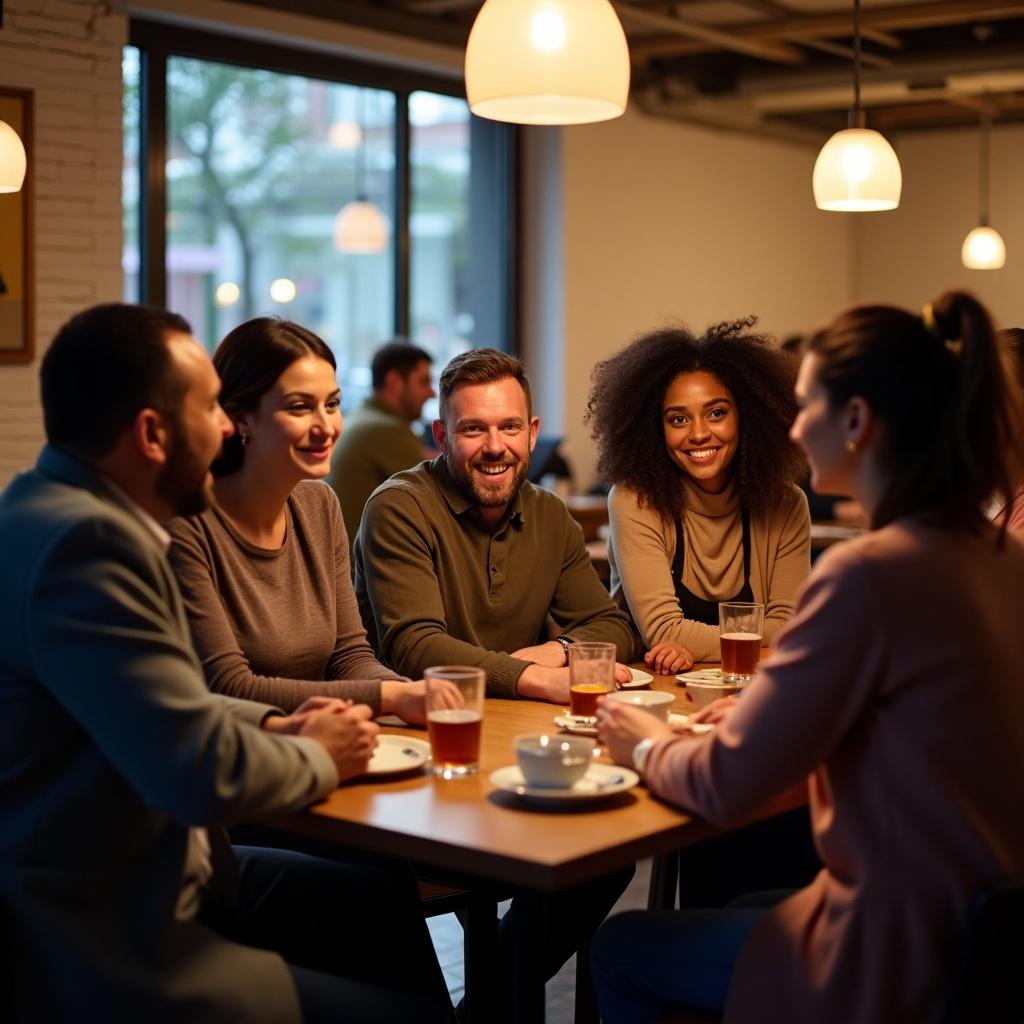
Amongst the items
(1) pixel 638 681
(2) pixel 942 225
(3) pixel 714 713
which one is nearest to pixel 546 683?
(1) pixel 638 681

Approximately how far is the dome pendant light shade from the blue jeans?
1.24 m

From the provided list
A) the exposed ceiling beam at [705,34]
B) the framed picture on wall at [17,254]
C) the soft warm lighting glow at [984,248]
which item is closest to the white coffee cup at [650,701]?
the framed picture on wall at [17,254]

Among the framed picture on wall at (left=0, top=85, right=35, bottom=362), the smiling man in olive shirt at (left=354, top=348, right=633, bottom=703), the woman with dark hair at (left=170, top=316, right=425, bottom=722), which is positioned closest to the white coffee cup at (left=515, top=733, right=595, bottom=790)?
the woman with dark hair at (left=170, top=316, right=425, bottom=722)

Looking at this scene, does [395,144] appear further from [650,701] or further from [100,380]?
[100,380]

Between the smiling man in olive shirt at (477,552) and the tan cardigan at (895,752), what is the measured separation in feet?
3.68

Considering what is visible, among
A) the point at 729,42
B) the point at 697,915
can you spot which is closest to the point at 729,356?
the point at 697,915

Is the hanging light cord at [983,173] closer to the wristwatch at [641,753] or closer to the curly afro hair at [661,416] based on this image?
the curly afro hair at [661,416]

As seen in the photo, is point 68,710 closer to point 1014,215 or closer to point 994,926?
point 994,926

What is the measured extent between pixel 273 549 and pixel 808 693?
3.80 feet

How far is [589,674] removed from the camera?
2328mm

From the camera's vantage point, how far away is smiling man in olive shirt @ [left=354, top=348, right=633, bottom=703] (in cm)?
286

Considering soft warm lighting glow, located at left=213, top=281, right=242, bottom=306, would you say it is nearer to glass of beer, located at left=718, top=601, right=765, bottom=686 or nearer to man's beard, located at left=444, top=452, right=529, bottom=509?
man's beard, located at left=444, top=452, right=529, bottom=509

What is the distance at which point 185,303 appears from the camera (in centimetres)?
750

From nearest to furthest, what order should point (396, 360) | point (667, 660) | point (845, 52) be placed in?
1. point (667, 660)
2. point (396, 360)
3. point (845, 52)
